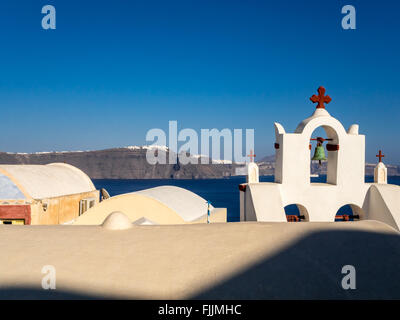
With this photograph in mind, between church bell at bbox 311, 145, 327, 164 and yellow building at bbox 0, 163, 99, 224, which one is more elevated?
church bell at bbox 311, 145, 327, 164

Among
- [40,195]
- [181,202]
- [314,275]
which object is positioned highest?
Result: [314,275]

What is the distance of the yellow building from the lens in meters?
16.4

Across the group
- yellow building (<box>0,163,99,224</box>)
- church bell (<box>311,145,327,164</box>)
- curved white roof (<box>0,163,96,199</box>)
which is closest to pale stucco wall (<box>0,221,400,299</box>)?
church bell (<box>311,145,327,164</box>)

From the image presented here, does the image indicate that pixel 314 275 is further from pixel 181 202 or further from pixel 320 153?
pixel 181 202

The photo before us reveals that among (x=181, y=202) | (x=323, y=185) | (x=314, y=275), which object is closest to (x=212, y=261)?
(x=314, y=275)

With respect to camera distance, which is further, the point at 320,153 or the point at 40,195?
the point at 40,195

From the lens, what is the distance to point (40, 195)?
1738cm

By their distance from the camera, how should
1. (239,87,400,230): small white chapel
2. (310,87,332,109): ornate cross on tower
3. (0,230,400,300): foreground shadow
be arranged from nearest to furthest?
(0,230,400,300): foreground shadow → (239,87,400,230): small white chapel → (310,87,332,109): ornate cross on tower

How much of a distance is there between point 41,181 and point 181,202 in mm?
8085

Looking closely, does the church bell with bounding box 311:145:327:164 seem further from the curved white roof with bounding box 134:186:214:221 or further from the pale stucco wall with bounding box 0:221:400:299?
the pale stucco wall with bounding box 0:221:400:299

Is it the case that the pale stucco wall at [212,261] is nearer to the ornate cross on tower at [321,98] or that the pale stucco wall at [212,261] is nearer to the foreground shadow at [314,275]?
the foreground shadow at [314,275]

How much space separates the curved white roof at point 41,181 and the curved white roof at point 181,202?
5.43m

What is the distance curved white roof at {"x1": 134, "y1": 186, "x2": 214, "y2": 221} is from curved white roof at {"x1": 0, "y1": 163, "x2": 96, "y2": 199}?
543cm
